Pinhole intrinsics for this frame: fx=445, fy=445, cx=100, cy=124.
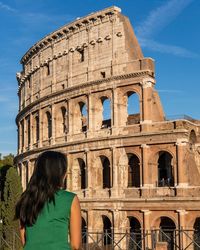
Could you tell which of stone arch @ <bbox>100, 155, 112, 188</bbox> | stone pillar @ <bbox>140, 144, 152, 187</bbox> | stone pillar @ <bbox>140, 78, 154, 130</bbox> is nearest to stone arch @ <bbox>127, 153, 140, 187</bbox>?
stone pillar @ <bbox>140, 144, 152, 187</bbox>

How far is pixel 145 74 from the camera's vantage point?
2541 cm

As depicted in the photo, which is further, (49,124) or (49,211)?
(49,124)

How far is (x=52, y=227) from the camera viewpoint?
3.34 m

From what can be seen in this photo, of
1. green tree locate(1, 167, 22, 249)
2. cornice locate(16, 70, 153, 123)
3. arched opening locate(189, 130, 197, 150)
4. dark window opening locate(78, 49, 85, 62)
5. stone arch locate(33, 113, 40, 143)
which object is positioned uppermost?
dark window opening locate(78, 49, 85, 62)

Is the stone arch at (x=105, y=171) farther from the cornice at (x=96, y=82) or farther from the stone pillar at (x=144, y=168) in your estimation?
the cornice at (x=96, y=82)

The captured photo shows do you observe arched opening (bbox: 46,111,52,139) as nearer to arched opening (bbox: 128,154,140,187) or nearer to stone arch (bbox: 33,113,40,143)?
stone arch (bbox: 33,113,40,143)

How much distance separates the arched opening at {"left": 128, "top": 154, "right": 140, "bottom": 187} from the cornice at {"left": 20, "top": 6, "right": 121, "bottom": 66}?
29.1 feet

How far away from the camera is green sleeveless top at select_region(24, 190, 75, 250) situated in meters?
3.27

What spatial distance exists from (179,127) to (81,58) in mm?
8811

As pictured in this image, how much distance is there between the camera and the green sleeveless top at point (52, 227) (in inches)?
129

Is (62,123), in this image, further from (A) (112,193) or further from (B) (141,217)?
(B) (141,217)

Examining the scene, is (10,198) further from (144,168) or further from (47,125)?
(47,125)

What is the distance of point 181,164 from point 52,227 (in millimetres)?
20794

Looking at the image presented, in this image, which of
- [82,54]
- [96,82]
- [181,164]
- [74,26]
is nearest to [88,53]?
[82,54]
